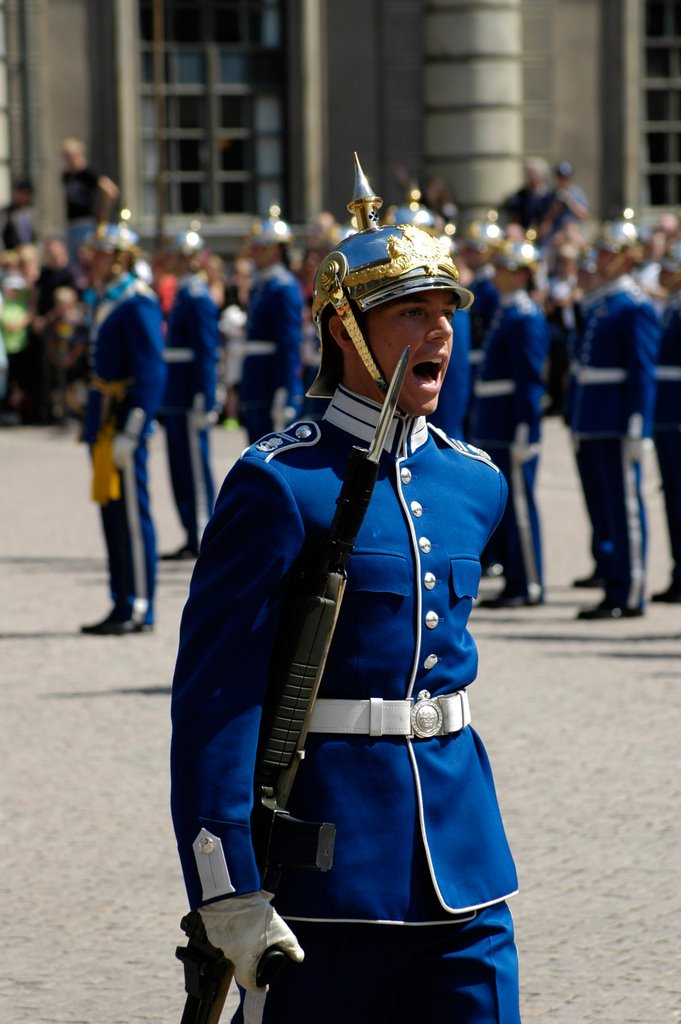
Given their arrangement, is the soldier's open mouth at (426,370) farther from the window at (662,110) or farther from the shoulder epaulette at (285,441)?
the window at (662,110)

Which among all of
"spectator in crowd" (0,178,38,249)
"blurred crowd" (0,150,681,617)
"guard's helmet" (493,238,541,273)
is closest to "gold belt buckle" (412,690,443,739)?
"blurred crowd" (0,150,681,617)

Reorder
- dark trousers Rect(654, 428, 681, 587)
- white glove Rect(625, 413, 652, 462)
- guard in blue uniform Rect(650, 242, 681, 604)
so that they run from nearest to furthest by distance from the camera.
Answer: white glove Rect(625, 413, 652, 462) → dark trousers Rect(654, 428, 681, 587) → guard in blue uniform Rect(650, 242, 681, 604)

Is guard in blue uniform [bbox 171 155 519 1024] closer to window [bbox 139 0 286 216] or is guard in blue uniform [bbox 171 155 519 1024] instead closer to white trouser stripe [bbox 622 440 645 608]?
white trouser stripe [bbox 622 440 645 608]

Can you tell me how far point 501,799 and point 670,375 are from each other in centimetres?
524

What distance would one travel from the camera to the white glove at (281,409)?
1277 cm

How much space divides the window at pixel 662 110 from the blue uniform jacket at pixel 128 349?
14349 millimetres

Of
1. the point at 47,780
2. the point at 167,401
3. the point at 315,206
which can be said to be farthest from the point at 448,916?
the point at 315,206

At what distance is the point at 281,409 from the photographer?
12.8 metres

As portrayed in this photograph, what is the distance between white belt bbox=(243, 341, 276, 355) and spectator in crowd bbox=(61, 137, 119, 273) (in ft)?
26.9

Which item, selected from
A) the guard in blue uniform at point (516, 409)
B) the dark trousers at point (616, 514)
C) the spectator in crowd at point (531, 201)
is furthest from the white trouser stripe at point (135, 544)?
the spectator in crowd at point (531, 201)

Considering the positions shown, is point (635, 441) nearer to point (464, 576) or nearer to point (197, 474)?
point (197, 474)

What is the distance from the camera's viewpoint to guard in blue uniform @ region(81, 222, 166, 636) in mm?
10062

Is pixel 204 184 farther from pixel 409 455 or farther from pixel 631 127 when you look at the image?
pixel 409 455

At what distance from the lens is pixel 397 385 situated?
332 cm
